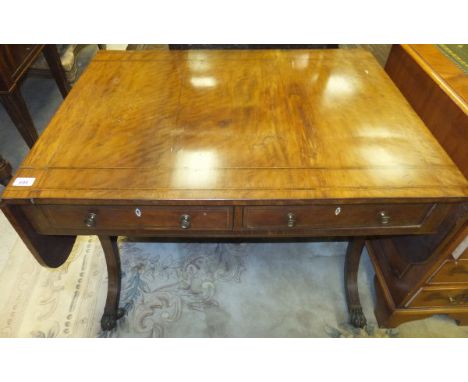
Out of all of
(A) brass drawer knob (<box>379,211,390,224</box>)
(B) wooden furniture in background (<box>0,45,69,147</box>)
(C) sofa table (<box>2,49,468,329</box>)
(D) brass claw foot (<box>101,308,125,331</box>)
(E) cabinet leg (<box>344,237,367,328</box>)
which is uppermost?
(C) sofa table (<box>2,49,468,329</box>)

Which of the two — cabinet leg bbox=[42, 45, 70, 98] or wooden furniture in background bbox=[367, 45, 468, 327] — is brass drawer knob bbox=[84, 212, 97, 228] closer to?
wooden furniture in background bbox=[367, 45, 468, 327]

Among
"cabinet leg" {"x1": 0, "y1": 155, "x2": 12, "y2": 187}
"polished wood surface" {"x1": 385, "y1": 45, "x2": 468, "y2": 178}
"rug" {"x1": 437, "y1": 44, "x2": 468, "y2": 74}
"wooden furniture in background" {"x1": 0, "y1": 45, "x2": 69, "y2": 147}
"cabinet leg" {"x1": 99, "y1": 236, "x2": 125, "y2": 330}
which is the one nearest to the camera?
"polished wood surface" {"x1": 385, "y1": 45, "x2": 468, "y2": 178}

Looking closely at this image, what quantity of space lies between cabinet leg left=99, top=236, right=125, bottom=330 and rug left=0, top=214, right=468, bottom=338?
4 cm

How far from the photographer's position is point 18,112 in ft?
5.59

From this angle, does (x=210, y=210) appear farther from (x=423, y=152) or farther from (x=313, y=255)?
(x=313, y=255)

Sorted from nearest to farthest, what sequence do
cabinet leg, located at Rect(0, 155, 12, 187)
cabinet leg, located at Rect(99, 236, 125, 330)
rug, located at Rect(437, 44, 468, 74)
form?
rug, located at Rect(437, 44, 468, 74) < cabinet leg, located at Rect(99, 236, 125, 330) < cabinet leg, located at Rect(0, 155, 12, 187)

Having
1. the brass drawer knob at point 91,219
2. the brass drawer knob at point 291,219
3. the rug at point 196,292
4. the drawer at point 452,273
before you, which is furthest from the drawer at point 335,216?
the rug at point 196,292

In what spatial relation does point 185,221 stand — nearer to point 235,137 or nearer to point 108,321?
point 235,137

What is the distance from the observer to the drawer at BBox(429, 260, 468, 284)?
1091 millimetres

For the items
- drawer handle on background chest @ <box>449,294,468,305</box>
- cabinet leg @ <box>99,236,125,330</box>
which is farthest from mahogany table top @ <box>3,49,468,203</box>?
drawer handle on background chest @ <box>449,294,468,305</box>

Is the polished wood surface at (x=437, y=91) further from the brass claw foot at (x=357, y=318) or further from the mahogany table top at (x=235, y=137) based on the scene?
the brass claw foot at (x=357, y=318)

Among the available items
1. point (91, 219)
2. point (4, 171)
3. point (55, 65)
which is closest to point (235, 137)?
point (91, 219)

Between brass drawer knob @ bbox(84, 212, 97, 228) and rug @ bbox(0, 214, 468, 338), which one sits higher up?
brass drawer knob @ bbox(84, 212, 97, 228)

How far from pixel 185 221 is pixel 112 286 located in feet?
2.40
